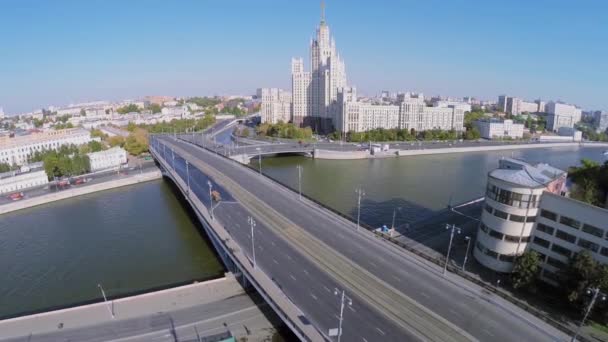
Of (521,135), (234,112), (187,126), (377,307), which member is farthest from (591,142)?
(234,112)

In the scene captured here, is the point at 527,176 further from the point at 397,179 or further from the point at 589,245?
the point at 397,179

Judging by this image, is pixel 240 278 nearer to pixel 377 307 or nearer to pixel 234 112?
pixel 377 307

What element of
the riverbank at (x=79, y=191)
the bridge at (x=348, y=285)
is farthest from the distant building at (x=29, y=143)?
the bridge at (x=348, y=285)

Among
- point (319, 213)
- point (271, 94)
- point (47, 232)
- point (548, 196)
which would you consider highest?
point (271, 94)

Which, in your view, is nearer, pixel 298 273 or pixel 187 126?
pixel 298 273

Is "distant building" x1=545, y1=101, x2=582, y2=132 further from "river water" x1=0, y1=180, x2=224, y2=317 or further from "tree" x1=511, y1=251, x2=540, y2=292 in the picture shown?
"river water" x1=0, y1=180, x2=224, y2=317
